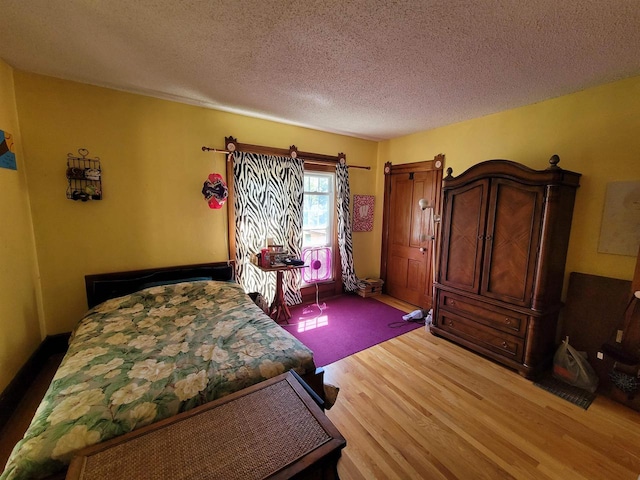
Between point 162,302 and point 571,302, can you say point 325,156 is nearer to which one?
point 162,302

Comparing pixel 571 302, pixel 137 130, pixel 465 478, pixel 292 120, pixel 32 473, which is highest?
pixel 292 120

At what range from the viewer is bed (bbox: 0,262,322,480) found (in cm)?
108

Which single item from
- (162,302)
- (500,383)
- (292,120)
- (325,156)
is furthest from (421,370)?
(292,120)

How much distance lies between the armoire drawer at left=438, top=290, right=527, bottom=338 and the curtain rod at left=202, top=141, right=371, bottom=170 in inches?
87.7

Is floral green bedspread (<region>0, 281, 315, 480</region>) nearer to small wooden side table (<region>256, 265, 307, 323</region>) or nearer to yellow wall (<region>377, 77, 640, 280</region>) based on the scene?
small wooden side table (<region>256, 265, 307, 323</region>)

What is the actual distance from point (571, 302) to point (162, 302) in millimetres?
3647

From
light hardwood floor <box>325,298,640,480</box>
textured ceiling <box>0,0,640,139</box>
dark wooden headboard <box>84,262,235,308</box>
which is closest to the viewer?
textured ceiling <box>0,0,640,139</box>

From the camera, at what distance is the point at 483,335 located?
2.57 metres

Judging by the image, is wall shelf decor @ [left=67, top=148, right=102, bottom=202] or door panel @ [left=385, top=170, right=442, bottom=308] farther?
door panel @ [left=385, top=170, right=442, bottom=308]

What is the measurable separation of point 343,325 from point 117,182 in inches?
110

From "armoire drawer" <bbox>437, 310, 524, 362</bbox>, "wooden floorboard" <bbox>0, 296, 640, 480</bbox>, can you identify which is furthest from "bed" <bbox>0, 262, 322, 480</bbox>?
"armoire drawer" <bbox>437, 310, 524, 362</bbox>

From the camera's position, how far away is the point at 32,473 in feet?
3.14

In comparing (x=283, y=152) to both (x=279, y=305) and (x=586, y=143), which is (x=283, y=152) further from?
(x=586, y=143)

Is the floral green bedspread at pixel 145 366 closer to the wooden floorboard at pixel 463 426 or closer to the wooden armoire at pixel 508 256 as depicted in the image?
the wooden floorboard at pixel 463 426
